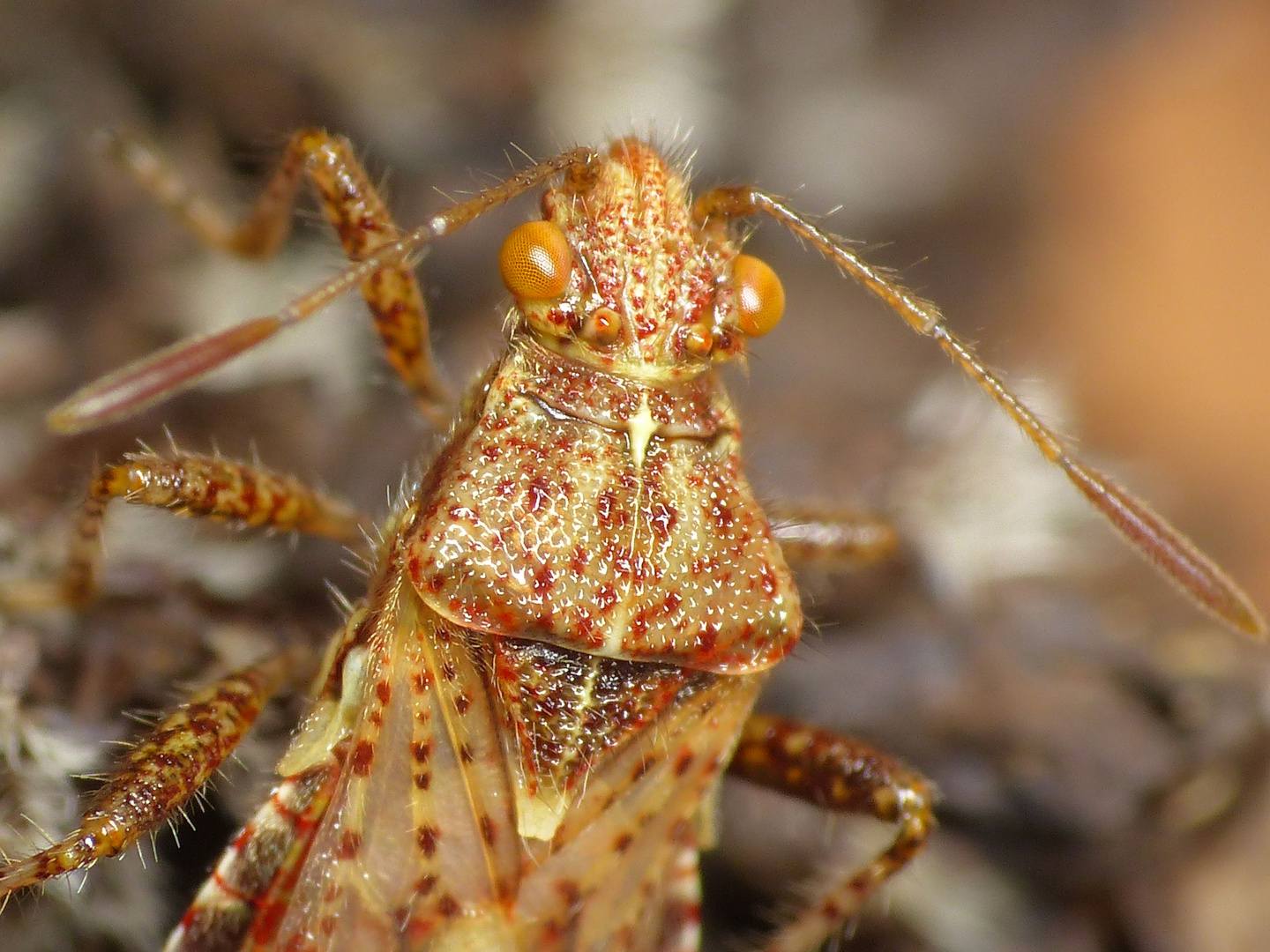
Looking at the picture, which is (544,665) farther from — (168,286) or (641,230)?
(168,286)

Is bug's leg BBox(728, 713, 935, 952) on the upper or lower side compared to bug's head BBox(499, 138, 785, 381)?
lower

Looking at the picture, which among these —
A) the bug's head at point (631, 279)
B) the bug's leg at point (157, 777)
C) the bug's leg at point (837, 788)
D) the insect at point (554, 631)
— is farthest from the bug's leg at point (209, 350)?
the bug's leg at point (837, 788)

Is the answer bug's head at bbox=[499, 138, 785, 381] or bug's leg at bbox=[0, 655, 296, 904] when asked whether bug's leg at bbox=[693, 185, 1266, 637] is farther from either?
bug's leg at bbox=[0, 655, 296, 904]

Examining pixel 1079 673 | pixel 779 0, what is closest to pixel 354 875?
pixel 1079 673

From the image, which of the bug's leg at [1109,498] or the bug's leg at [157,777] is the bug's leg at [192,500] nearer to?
the bug's leg at [157,777]

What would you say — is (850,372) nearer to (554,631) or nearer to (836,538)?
(836,538)

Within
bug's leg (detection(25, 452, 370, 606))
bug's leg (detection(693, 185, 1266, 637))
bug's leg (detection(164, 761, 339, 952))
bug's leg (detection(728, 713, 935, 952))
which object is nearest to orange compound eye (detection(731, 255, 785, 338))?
→ bug's leg (detection(693, 185, 1266, 637))
